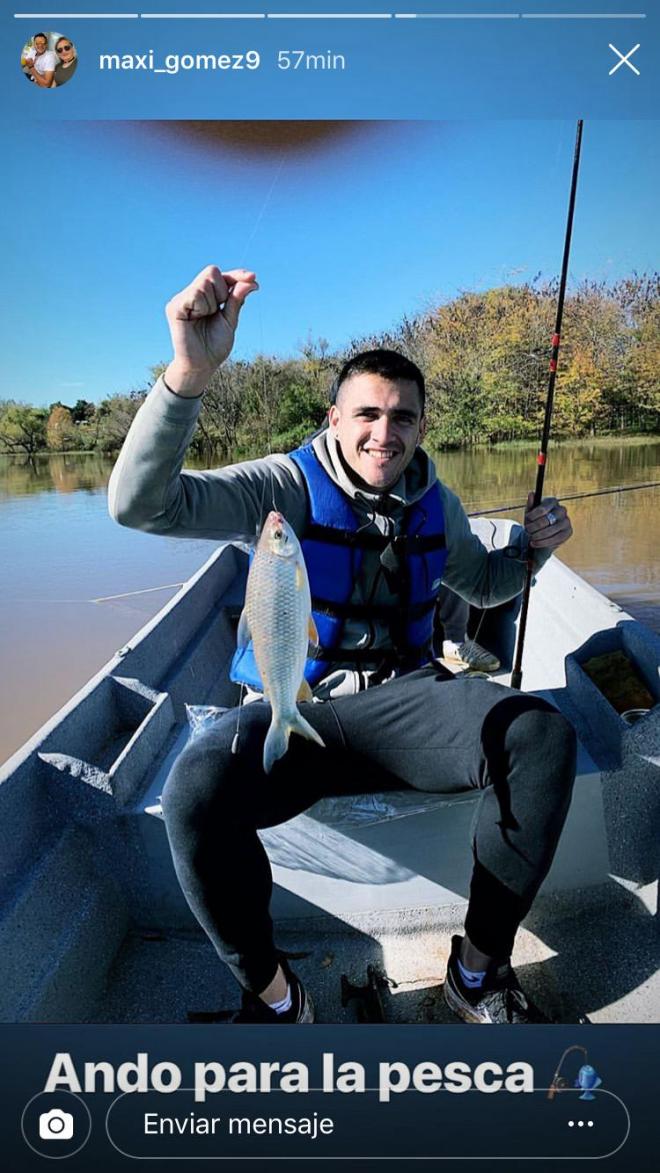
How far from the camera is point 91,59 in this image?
1546 millimetres

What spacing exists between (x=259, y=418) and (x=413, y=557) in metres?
1.64

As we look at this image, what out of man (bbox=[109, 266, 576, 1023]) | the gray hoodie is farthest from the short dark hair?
the gray hoodie

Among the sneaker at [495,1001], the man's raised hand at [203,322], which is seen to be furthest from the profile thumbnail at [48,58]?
the sneaker at [495,1001]

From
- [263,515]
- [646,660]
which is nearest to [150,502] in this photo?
[263,515]

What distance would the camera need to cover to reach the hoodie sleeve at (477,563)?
2.07 meters

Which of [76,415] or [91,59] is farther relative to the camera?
[76,415]

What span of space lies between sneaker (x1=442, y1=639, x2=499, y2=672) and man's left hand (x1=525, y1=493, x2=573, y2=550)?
1.76m

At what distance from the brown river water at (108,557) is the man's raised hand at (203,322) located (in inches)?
103

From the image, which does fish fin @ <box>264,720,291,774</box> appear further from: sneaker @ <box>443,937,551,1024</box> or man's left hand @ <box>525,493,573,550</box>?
man's left hand @ <box>525,493,573,550</box>

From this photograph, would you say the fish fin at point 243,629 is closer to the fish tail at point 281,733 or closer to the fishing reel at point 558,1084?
the fish tail at point 281,733

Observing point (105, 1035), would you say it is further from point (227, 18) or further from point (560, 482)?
point (560, 482)

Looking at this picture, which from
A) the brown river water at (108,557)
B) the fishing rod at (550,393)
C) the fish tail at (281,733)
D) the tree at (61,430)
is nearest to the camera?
the fish tail at (281,733)

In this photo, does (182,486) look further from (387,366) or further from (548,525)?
(548,525)

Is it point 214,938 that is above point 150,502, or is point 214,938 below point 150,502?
below
